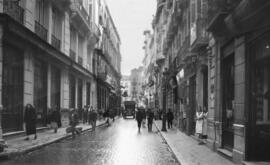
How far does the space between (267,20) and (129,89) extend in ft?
566

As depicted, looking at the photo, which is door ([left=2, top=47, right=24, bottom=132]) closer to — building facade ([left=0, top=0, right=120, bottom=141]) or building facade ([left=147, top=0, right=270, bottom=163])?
building facade ([left=0, top=0, right=120, bottom=141])

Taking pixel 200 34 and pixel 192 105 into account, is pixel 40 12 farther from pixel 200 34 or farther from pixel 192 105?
pixel 200 34

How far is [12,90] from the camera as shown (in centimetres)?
1848

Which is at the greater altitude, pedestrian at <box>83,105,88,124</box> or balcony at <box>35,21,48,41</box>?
balcony at <box>35,21,48,41</box>

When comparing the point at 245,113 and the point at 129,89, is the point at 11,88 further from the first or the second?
the point at 129,89

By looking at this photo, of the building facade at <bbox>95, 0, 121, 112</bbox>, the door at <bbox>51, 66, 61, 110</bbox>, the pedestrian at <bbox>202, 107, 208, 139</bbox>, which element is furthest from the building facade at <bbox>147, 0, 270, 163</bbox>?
the building facade at <bbox>95, 0, 121, 112</bbox>

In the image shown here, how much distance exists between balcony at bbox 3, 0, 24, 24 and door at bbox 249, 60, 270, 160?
1026cm

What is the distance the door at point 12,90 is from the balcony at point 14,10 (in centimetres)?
139

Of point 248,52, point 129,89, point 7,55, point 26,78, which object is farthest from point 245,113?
point 129,89

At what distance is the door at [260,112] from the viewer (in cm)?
1073

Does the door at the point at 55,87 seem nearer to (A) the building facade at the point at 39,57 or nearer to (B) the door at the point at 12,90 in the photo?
(A) the building facade at the point at 39,57

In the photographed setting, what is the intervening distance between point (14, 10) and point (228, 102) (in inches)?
385

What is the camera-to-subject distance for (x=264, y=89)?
11086 mm

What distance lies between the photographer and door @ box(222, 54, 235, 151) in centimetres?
1312
